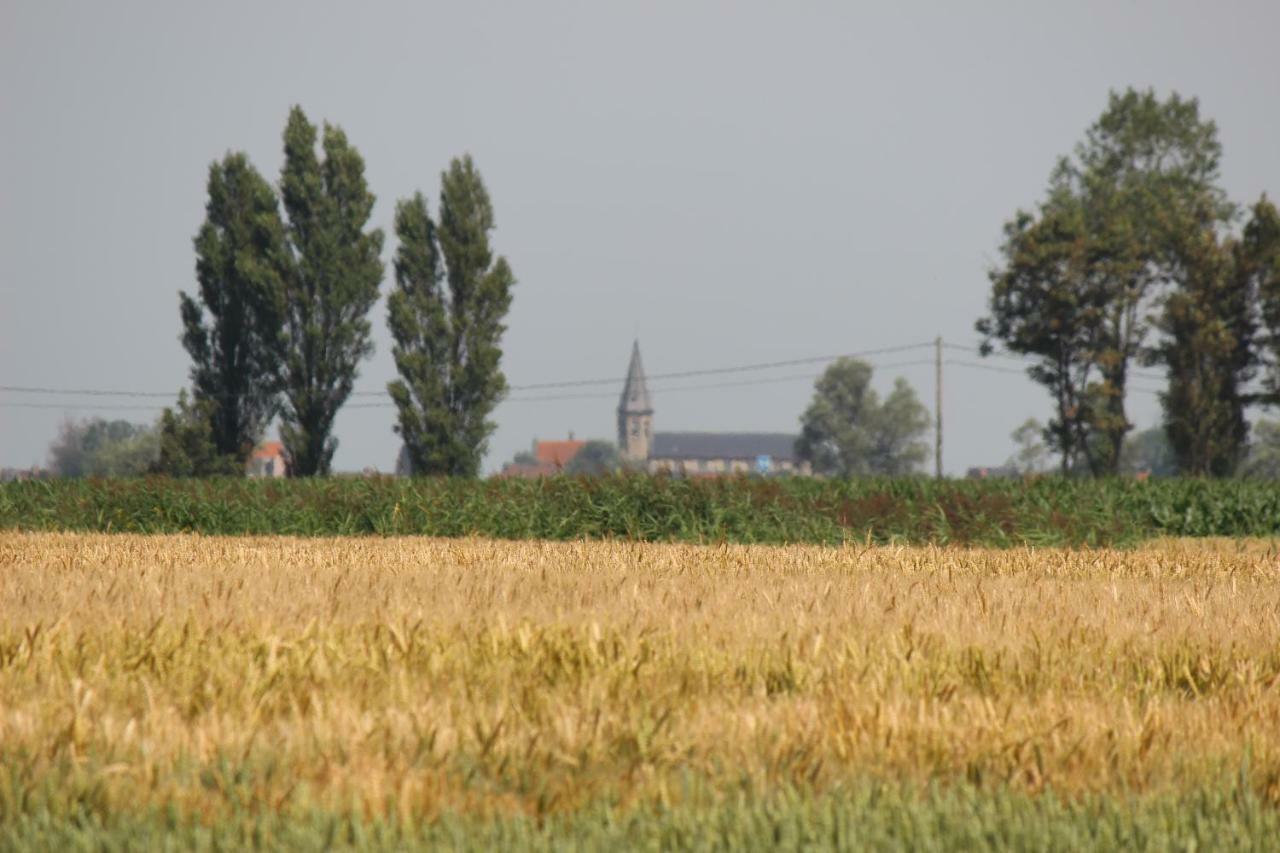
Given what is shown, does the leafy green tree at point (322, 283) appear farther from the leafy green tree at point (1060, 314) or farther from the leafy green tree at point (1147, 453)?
the leafy green tree at point (1147, 453)

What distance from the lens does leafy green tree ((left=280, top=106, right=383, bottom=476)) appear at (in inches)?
1911

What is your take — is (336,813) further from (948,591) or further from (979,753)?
(948,591)

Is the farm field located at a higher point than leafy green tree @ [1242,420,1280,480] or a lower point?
lower

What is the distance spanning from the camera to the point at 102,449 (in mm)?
140000

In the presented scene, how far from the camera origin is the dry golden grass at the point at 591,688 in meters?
4.80

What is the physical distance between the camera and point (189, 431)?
4975 centimetres

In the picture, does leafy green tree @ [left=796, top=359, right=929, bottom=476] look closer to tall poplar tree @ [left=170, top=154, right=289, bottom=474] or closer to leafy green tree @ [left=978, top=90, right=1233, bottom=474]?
leafy green tree @ [left=978, top=90, right=1233, bottom=474]

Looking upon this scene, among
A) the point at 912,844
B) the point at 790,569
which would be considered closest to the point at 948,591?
the point at 790,569

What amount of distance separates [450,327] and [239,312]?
792 cm

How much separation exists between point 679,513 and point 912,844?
708 inches

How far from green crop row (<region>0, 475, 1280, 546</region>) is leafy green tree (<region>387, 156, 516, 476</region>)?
19.6 meters

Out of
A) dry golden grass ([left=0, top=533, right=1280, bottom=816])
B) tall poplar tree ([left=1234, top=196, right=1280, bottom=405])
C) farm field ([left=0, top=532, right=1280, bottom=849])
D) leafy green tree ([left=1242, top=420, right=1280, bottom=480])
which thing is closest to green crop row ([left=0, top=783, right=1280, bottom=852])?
farm field ([left=0, top=532, right=1280, bottom=849])

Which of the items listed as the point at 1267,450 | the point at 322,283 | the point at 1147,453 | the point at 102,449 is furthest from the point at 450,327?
the point at 1147,453

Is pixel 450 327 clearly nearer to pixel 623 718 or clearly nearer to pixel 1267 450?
pixel 623 718
